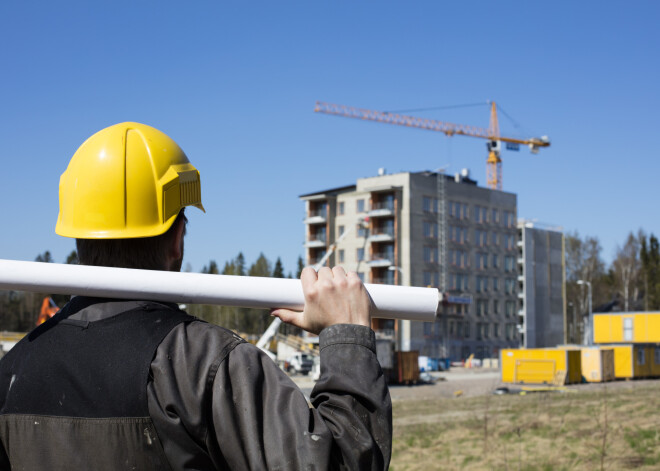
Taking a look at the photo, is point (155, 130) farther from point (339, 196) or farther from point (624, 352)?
point (339, 196)

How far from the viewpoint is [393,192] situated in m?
78.2

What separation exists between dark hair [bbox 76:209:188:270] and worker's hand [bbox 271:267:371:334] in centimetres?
37

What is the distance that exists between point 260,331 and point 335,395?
307 feet

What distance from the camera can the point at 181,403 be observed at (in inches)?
63.7

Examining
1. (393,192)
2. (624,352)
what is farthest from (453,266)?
(624,352)

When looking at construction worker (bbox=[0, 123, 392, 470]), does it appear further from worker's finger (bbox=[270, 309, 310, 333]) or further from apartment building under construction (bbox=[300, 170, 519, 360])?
apartment building under construction (bbox=[300, 170, 519, 360])

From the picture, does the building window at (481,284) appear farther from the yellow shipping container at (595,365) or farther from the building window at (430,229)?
the yellow shipping container at (595,365)

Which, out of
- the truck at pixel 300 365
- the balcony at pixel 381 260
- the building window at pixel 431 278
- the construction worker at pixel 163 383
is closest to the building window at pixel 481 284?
the building window at pixel 431 278

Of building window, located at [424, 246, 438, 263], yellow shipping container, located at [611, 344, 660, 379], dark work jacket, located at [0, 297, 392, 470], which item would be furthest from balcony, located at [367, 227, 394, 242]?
dark work jacket, located at [0, 297, 392, 470]

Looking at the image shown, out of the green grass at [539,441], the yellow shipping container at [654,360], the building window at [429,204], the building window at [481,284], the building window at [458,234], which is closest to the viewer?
the green grass at [539,441]

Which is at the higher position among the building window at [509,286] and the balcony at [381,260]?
the balcony at [381,260]

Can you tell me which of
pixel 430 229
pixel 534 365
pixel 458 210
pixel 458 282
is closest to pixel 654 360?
pixel 534 365

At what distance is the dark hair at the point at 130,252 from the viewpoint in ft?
6.30

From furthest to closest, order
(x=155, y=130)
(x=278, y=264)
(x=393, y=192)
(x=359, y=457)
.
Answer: (x=278, y=264) < (x=393, y=192) < (x=155, y=130) < (x=359, y=457)
